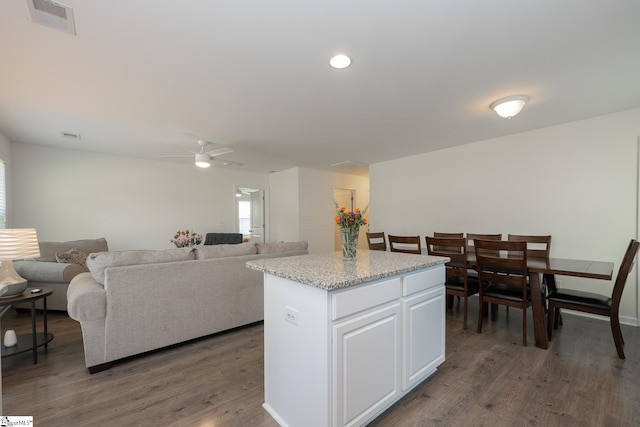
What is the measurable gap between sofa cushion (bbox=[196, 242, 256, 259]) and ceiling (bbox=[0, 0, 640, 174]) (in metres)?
1.52

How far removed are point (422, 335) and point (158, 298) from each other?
228 cm

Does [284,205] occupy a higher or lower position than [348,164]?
lower

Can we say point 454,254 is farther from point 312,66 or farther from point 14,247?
point 14,247

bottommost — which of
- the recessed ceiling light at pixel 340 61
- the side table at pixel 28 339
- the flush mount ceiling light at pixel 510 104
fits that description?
the side table at pixel 28 339

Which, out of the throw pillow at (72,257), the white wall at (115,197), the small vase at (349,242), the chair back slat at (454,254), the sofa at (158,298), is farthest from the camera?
the white wall at (115,197)

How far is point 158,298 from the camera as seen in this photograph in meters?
2.61

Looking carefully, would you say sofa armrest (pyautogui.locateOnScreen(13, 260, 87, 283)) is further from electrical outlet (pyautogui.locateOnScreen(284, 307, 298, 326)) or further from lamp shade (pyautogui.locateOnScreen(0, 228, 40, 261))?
electrical outlet (pyautogui.locateOnScreen(284, 307, 298, 326))

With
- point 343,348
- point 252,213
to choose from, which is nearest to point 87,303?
point 343,348

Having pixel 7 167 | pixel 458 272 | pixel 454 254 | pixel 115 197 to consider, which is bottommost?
pixel 458 272

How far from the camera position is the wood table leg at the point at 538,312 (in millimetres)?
2686

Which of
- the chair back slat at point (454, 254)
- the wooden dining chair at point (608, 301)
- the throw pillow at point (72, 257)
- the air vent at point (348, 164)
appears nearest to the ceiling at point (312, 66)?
the chair back slat at point (454, 254)

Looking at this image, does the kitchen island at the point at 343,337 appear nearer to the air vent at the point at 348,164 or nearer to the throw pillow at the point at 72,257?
the throw pillow at the point at 72,257

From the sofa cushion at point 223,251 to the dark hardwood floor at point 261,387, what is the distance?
0.87 m

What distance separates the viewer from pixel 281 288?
1753mm
